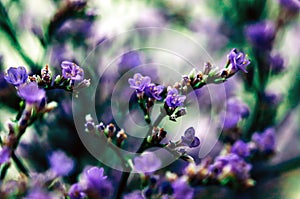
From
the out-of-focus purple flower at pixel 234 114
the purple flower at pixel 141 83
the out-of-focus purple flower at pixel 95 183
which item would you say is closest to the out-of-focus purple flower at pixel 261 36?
the out-of-focus purple flower at pixel 234 114

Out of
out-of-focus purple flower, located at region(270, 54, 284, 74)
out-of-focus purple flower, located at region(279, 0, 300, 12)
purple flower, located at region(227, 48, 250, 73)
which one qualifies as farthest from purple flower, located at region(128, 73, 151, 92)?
out-of-focus purple flower, located at region(279, 0, 300, 12)

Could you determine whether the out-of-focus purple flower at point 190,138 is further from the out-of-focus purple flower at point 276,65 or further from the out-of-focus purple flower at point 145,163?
the out-of-focus purple flower at point 276,65

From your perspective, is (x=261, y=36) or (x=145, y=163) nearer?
(x=145, y=163)

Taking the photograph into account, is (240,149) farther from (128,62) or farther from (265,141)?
(128,62)

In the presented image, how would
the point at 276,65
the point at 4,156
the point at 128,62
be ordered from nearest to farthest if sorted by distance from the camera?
the point at 4,156, the point at 128,62, the point at 276,65

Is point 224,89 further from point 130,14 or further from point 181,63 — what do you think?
point 130,14

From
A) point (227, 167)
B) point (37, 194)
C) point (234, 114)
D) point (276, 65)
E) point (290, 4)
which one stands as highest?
point (290, 4)

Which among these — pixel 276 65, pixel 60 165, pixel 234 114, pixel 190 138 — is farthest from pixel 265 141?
pixel 60 165
